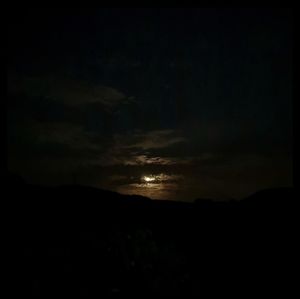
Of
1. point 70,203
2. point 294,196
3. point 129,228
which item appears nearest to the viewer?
point 294,196

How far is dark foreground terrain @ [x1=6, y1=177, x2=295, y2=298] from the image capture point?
6.21m

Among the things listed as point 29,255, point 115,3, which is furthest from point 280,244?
point 115,3

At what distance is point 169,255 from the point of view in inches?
279

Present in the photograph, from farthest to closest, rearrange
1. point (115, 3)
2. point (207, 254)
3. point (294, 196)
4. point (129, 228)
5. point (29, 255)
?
point (207, 254)
point (129, 228)
point (115, 3)
point (294, 196)
point (29, 255)

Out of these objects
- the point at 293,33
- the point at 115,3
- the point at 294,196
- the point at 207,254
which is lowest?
the point at 207,254

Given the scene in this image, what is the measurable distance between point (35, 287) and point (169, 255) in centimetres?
262

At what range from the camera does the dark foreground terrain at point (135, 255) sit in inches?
244

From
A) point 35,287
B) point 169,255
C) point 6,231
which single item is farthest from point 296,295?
point 6,231

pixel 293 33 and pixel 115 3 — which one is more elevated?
pixel 115 3

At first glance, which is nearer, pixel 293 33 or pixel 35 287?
pixel 35 287

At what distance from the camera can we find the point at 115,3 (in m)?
7.50

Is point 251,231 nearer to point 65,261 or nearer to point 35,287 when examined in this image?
point 65,261

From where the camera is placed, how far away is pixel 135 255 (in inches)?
282

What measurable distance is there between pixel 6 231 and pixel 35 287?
2105mm
